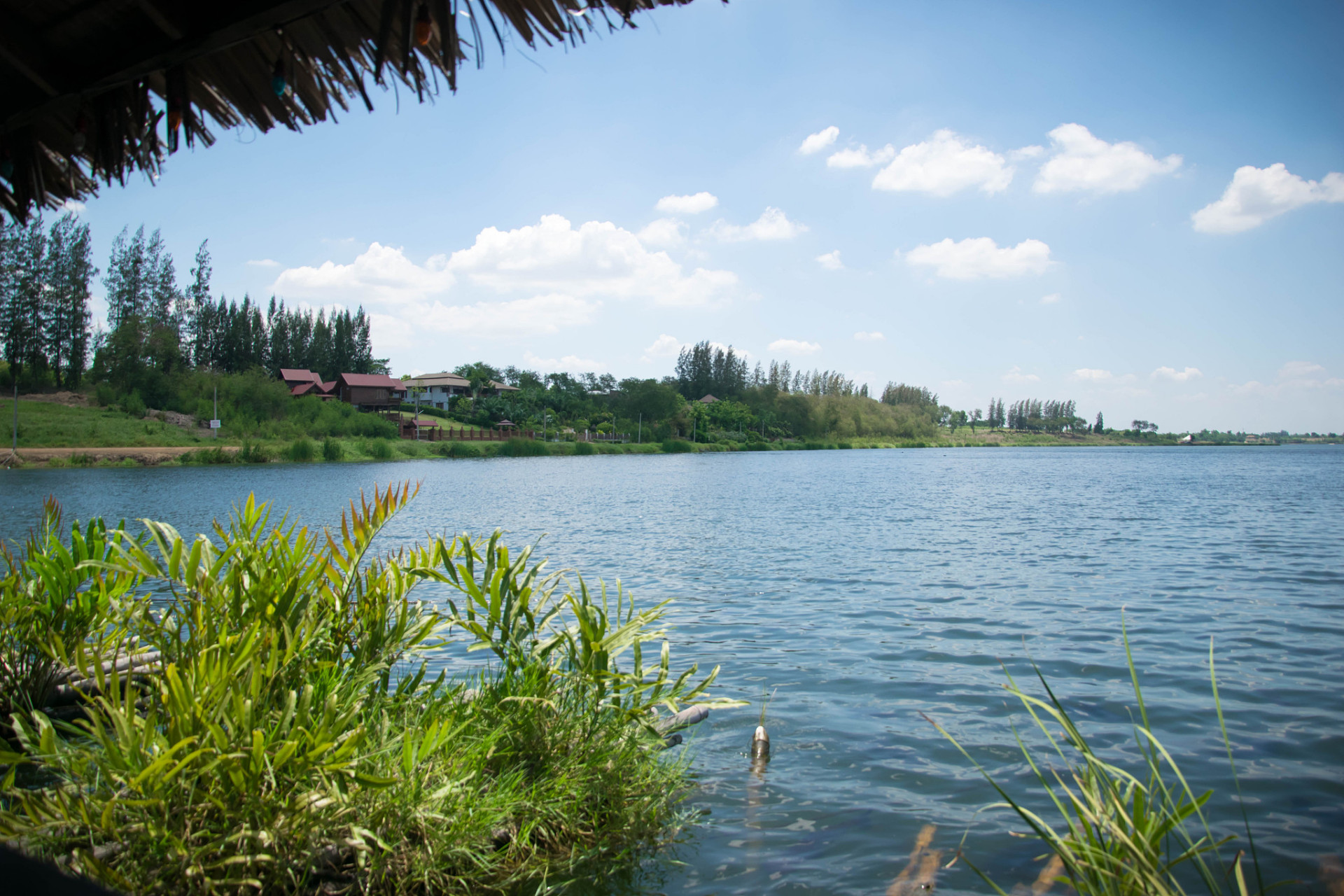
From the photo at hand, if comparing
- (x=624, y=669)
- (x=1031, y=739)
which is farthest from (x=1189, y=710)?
(x=624, y=669)

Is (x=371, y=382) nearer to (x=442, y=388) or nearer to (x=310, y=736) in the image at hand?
(x=442, y=388)

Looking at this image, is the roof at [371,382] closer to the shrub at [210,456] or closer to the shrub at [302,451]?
the shrub at [302,451]

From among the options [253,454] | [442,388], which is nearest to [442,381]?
[442,388]

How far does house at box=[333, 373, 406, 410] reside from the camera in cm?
10356

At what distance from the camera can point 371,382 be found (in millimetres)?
105375

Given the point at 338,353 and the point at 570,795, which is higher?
the point at 338,353

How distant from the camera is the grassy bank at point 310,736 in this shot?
2.78 meters

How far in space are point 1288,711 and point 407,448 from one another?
77630 mm

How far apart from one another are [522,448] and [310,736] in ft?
287

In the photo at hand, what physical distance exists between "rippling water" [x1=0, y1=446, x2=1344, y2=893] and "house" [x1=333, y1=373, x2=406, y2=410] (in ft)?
245

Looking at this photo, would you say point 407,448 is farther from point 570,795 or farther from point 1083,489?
point 570,795

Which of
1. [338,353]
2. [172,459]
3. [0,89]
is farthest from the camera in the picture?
[338,353]

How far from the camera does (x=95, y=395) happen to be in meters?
71.7

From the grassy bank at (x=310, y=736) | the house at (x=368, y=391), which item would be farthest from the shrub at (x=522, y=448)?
the grassy bank at (x=310, y=736)
